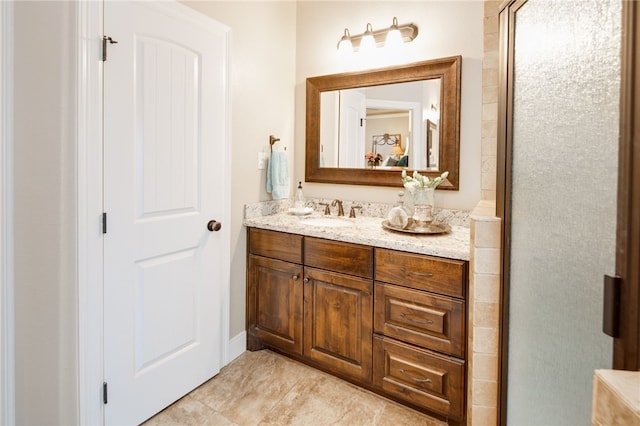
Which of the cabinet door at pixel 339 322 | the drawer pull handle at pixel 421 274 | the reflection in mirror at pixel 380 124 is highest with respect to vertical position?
the reflection in mirror at pixel 380 124

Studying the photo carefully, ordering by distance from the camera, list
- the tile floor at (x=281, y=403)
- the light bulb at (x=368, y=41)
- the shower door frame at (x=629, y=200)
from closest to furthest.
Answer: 1. the shower door frame at (x=629, y=200)
2. the tile floor at (x=281, y=403)
3. the light bulb at (x=368, y=41)

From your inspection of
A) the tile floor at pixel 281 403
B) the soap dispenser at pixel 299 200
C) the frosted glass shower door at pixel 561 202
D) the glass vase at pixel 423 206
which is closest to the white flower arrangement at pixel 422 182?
the glass vase at pixel 423 206

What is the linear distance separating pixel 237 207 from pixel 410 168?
1.14 m

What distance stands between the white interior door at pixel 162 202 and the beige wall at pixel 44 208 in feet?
0.45

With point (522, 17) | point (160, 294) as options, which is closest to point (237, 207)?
point (160, 294)

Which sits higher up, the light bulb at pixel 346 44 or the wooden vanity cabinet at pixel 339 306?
the light bulb at pixel 346 44

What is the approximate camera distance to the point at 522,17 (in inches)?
45.2

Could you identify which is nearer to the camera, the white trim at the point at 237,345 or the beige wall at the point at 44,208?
the beige wall at the point at 44,208

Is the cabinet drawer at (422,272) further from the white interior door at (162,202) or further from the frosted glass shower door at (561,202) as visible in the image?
the white interior door at (162,202)

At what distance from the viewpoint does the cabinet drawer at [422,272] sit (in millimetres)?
1669

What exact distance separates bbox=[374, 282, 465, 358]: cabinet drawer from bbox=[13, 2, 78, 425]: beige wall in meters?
1.37

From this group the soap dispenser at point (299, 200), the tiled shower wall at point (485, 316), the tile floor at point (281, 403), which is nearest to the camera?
the tiled shower wall at point (485, 316)

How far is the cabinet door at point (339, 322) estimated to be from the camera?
1.97 metres

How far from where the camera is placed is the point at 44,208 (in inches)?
57.5
